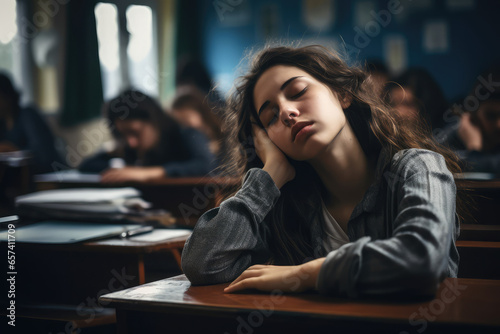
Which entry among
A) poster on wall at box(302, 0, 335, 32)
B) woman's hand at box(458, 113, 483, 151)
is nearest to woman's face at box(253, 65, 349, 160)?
woman's hand at box(458, 113, 483, 151)

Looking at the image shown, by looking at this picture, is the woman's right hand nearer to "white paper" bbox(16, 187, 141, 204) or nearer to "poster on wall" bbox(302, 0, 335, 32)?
"white paper" bbox(16, 187, 141, 204)

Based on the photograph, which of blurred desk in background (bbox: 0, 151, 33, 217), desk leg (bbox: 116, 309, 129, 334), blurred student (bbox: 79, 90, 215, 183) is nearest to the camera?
desk leg (bbox: 116, 309, 129, 334)

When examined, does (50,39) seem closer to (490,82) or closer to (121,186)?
(121,186)

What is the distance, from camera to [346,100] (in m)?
1.38

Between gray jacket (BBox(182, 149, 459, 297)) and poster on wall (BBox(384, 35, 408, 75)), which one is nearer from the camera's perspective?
gray jacket (BBox(182, 149, 459, 297))

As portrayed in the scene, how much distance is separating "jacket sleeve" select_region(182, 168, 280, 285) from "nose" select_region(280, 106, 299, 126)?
14 cm

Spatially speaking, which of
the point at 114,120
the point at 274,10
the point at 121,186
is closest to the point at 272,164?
the point at 121,186

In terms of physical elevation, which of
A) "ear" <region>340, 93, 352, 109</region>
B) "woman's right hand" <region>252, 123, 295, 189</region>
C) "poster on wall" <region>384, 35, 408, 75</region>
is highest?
"poster on wall" <region>384, 35, 408, 75</region>

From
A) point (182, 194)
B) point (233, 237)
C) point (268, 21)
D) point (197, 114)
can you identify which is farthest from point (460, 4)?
point (233, 237)

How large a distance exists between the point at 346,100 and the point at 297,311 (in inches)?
26.4

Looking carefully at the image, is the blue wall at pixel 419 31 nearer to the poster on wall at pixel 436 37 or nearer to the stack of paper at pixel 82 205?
the poster on wall at pixel 436 37

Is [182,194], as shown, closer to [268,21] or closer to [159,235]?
[159,235]

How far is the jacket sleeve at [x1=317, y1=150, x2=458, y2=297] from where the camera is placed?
91cm

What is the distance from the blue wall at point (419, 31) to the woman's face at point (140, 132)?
192 centimetres
